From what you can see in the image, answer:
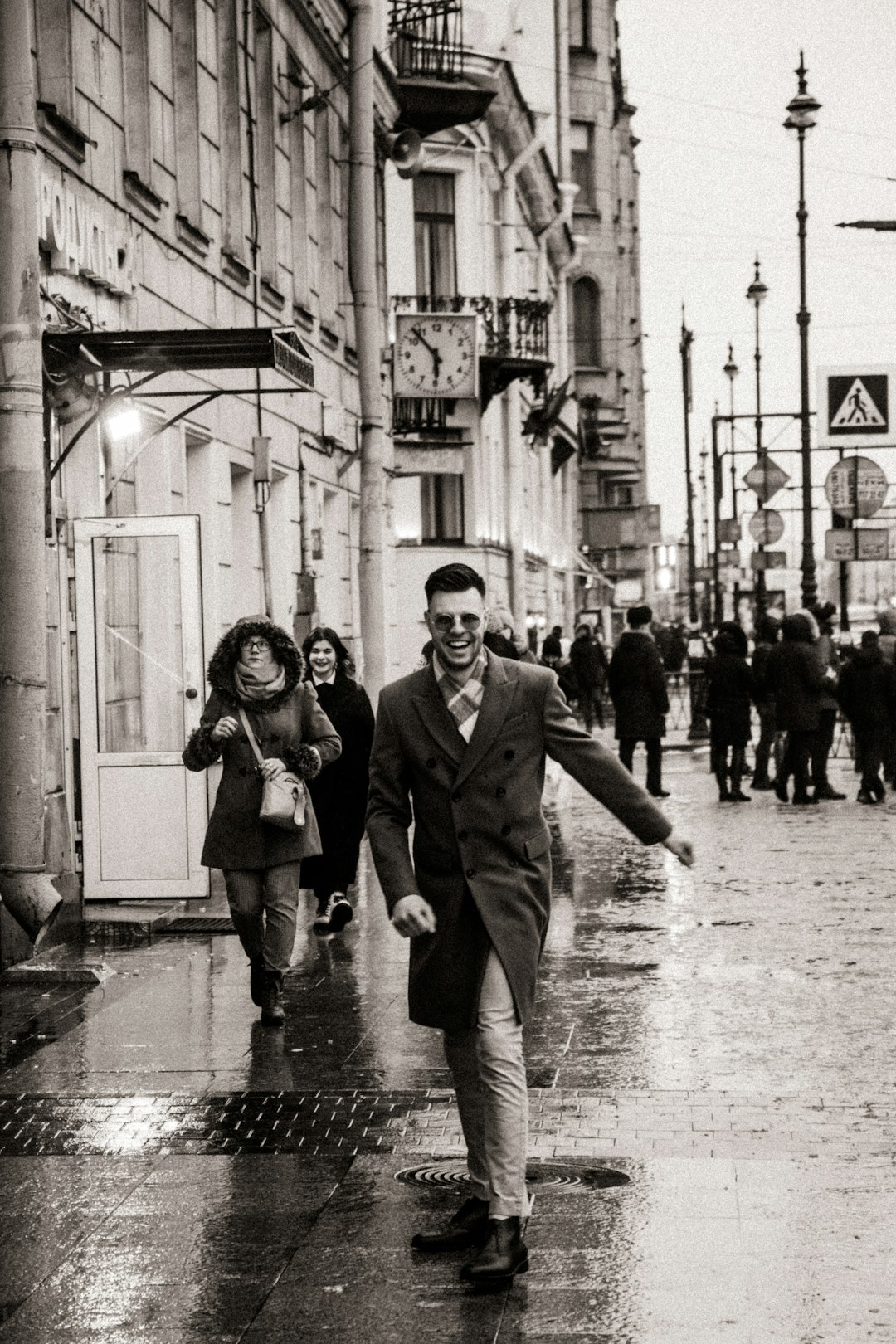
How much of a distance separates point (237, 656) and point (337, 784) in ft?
9.54

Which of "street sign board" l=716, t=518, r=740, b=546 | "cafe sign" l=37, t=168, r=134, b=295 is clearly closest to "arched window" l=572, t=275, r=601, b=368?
"street sign board" l=716, t=518, r=740, b=546

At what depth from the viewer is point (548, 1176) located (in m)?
6.38

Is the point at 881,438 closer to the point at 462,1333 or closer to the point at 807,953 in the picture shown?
the point at 807,953

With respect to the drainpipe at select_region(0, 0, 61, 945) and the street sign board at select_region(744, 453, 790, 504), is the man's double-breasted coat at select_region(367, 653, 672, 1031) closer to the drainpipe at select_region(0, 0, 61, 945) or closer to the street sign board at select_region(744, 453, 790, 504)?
the drainpipe at select_region(0, 0, 61, 945)

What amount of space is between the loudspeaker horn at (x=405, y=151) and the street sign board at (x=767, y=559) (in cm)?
2190

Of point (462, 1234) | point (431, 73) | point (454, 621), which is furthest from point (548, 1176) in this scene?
point (431, 73)

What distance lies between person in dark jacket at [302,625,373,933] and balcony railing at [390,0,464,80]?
1826 cm

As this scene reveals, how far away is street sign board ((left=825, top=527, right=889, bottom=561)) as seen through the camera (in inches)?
1230

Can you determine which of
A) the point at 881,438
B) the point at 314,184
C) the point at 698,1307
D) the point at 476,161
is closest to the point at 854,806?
the point at 881,438

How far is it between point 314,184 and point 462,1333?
61.6 ft

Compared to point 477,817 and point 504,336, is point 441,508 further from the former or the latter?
point 477,817

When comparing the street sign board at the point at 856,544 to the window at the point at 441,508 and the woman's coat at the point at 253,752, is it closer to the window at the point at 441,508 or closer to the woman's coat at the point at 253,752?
the window at the point at 441,508

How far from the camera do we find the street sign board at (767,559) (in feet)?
149

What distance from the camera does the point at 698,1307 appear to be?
5129 mm
